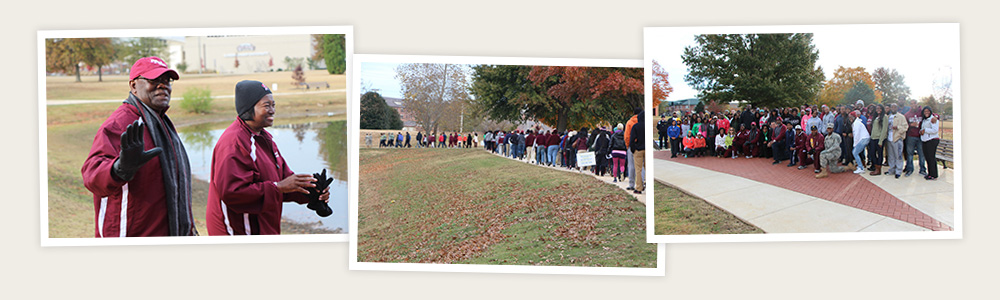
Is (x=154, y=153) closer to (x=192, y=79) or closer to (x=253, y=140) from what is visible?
(x=253, y=140)

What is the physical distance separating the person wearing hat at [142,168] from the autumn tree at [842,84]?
24.2 ft

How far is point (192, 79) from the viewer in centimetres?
735

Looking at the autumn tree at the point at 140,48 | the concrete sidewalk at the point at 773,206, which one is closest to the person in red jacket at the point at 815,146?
the concrete sidewalk at the point at 773,206

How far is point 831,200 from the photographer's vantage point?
690 cm

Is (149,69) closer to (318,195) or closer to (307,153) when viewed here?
(307,153)

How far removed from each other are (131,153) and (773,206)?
22.8 ft

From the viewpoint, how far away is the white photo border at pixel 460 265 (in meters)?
6.74

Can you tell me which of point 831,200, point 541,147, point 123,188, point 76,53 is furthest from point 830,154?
point 76,53

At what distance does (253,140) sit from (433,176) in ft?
8.36

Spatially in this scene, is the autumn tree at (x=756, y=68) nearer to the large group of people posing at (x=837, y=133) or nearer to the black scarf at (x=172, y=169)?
the large group of people posing at (x=837, y=133)

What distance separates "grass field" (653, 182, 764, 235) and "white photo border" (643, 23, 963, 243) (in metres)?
0.06

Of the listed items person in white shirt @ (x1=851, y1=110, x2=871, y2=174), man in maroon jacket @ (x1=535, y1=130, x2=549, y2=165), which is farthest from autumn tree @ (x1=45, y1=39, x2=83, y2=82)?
A: person in white shirt @ (x1=851, y1=110, x2=871, y2=174)

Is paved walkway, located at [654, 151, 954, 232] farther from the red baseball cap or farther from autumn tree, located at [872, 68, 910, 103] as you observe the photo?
the red baseball cap

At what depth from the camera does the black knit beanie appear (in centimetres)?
643
